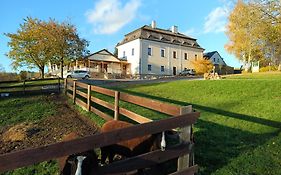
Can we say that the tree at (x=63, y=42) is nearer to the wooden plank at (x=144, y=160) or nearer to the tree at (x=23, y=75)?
the tree at (x=23, y=75)

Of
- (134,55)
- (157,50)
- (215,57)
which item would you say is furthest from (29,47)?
(215,57)

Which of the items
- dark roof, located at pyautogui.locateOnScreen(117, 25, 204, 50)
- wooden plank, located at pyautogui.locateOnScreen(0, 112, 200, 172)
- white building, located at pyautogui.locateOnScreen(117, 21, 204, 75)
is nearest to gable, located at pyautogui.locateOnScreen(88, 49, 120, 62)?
white building, located at pyautogui.locateOnScreen(117, 21, 204, 75)

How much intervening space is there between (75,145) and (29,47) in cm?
3638

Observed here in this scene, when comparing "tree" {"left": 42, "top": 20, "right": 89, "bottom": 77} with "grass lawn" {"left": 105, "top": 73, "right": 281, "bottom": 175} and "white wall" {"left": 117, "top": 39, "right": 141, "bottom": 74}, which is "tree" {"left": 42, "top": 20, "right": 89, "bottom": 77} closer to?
"white wall" {"left": 117, "top": 39, "right": 141, "bottom": 74}

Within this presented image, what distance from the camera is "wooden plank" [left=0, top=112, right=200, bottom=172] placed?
2.40 meters

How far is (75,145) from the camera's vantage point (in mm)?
2707

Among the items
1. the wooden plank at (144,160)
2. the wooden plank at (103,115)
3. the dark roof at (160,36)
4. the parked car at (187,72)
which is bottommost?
the wooden plank at (103,115)

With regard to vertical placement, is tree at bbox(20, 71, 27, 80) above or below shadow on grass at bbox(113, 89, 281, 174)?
above

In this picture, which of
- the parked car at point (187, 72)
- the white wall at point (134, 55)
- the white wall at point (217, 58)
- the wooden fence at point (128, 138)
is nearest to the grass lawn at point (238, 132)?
the wooden fence at point (128, 138)

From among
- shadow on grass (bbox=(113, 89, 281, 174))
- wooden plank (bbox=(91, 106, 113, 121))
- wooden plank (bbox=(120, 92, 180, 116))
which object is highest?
wooden plank (bbox=(120, 92, 180, 116))

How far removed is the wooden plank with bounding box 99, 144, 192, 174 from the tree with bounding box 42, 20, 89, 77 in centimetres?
3399

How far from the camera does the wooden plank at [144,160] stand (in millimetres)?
3072

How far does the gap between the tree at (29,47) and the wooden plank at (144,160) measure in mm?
34607

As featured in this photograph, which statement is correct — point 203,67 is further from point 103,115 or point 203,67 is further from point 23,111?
point 103,115
